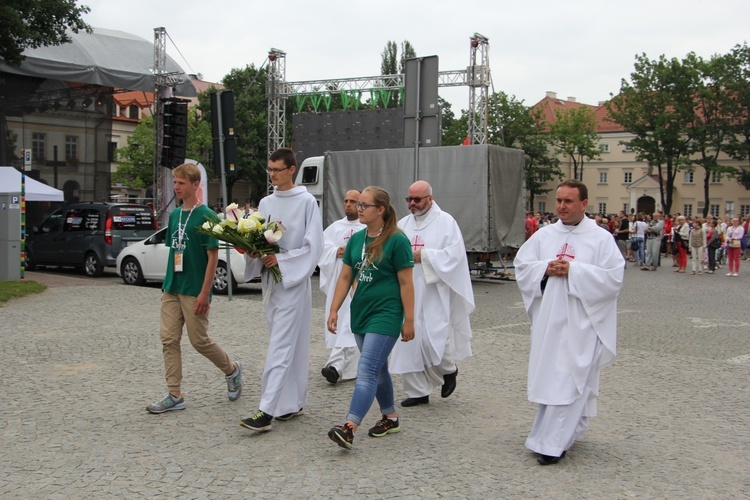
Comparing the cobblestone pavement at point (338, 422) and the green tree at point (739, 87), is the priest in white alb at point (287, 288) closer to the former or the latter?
the cobblestone pavement at point (338, 422)

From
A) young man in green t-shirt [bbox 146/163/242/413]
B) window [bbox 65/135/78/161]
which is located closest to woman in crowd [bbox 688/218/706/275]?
young man in green t-shirt [bbox 146/163/242/413]

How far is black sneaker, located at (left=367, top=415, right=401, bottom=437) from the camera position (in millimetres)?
5762

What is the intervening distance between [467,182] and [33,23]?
11.4 m

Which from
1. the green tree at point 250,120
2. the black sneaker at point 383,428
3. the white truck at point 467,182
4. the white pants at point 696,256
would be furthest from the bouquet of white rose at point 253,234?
the green tree at point 250,120

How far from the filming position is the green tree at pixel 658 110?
194 feet

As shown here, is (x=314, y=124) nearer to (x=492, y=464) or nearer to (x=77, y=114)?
(x=77, y=114)

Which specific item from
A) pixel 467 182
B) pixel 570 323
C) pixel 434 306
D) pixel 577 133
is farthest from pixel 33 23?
pixel 577 133

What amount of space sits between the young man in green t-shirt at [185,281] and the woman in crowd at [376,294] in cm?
130

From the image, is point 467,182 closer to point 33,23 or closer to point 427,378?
point 33,23

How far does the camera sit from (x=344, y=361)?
764 centimetres

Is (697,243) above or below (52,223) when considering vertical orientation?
below

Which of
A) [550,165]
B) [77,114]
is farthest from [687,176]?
[77,114]

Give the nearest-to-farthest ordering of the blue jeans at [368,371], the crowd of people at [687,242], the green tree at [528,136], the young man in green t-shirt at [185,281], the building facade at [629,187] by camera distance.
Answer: the blue jeans at [368,371] < the young man in green t-shirt at [185,281] < the crowd of people at [687,242] < the green tree at [528,136] < the building facade at [629,187]

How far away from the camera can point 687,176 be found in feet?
258
